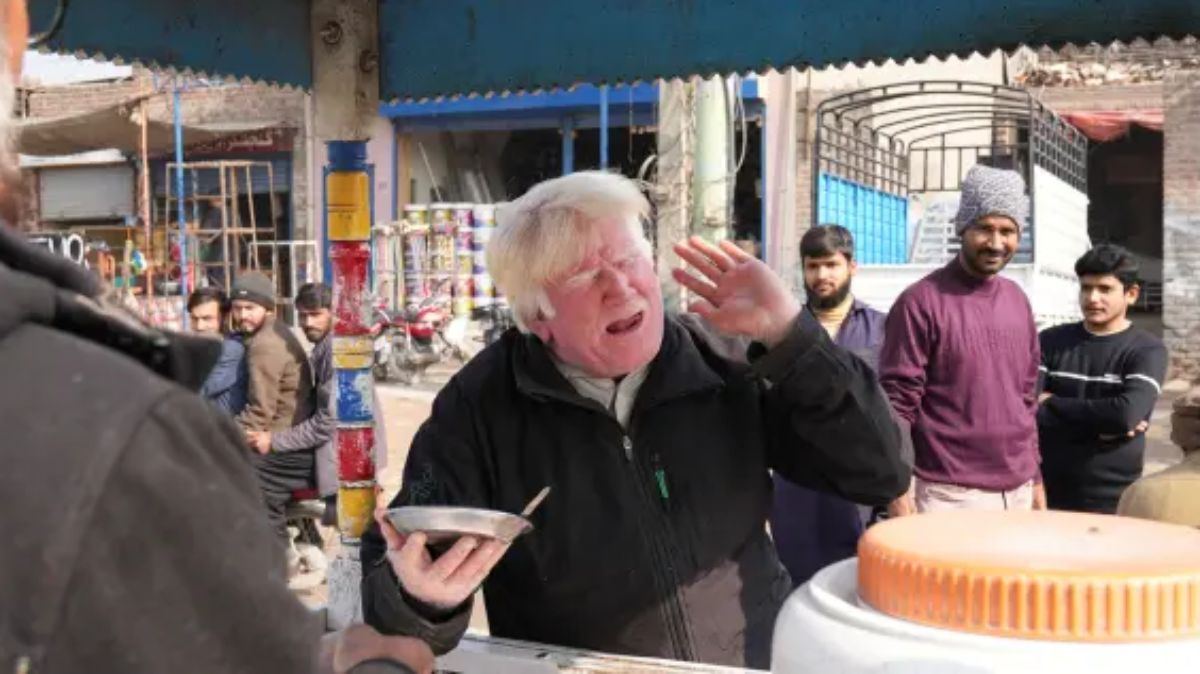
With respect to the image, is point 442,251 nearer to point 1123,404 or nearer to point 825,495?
A: point 1123,404

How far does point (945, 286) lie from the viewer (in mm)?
3490

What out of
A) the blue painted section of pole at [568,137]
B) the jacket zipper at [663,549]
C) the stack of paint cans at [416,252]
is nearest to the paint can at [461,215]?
the stack of paint cans at [416,252]

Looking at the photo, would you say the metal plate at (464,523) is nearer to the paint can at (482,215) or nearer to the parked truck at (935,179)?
the parked truck at (935,179)

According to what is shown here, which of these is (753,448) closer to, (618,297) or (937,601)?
(618,297)

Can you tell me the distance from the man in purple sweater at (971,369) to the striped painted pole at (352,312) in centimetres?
153

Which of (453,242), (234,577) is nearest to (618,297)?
(234,577)

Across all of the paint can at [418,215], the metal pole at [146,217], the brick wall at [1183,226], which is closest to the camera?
the brick wall at [1183,226]

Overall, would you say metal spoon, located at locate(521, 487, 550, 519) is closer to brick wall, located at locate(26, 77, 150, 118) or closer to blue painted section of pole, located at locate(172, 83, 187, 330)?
blue painted section of pole, located at locate(172, 83, 187, 330)

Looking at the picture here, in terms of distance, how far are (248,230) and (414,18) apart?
1252cm

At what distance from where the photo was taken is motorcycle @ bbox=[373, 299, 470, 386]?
12797 mm

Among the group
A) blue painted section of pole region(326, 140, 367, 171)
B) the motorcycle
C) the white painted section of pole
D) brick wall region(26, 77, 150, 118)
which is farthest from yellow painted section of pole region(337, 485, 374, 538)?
brick wall region(26, 77, 150, 118)

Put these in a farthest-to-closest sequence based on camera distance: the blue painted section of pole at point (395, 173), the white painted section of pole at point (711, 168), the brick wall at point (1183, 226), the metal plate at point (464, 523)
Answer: the blue painted section of pole at point (395, 173), the brick wall at point (1183, 226), the white painted section of pole at point (711, 168), the metal plate at point (464, 523)

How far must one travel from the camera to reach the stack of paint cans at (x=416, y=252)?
14.5 meters

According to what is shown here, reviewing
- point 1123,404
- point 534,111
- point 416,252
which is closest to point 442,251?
point 416,252
